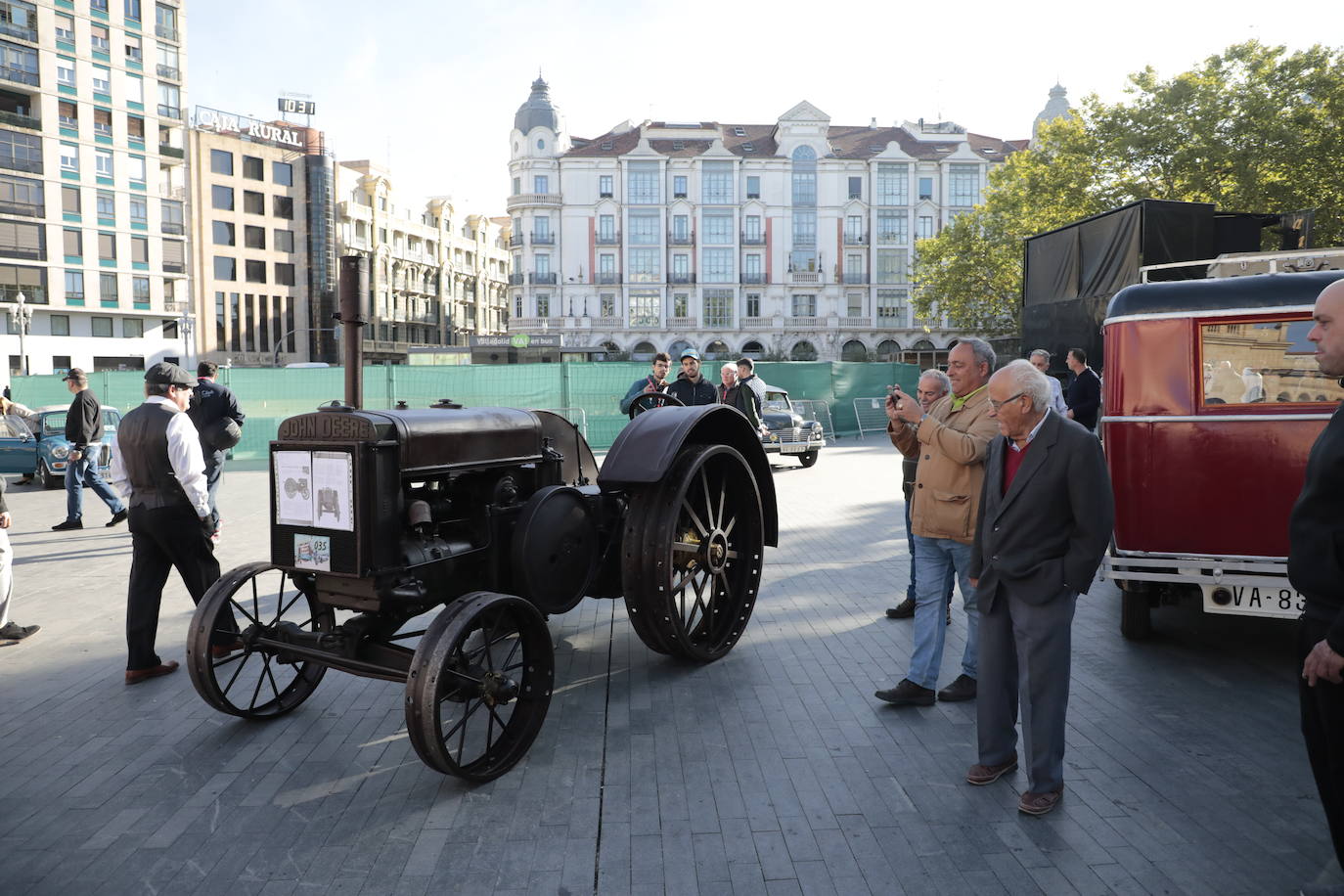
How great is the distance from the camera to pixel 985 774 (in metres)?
3.97

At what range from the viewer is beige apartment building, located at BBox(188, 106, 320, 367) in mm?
62000

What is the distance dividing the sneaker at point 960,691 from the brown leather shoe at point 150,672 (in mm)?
4462

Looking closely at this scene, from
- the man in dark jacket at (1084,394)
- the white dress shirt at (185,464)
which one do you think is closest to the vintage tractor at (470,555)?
the white dress shirt at (185,464)

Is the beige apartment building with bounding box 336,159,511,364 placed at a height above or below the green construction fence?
above

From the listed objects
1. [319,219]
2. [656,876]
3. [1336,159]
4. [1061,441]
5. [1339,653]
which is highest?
[319,219]

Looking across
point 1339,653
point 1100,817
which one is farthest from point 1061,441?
point 1100,817

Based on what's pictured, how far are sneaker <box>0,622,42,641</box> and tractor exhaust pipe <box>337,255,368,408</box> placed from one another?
343 centimetres

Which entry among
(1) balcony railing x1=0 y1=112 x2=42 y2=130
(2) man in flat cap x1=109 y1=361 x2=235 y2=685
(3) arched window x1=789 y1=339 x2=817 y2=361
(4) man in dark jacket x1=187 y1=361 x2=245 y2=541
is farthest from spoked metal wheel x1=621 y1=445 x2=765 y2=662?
(3) arched window x1=789 y1=339 x2=817 y2=361

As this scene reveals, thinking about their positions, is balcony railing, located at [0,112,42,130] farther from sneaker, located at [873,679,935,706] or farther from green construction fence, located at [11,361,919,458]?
sneaker, located at [873,679,935,706]

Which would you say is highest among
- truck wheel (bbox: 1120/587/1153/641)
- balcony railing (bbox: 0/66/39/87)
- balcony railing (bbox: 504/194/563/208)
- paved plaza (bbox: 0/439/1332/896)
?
balcony railing (bbox: 0/66/39/87)

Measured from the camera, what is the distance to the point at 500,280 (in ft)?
349

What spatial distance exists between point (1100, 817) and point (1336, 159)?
84.3ft

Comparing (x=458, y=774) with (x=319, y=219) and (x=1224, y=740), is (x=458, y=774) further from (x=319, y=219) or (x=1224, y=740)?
(x=319, y=219)

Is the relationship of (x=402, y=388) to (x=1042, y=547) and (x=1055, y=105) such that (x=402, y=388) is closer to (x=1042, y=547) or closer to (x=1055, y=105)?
(x=1042, y=547)
